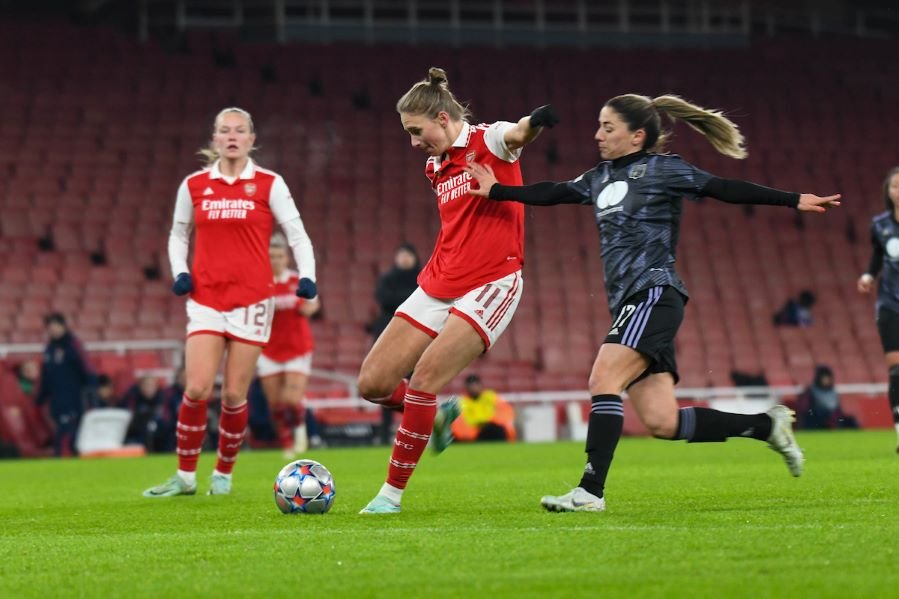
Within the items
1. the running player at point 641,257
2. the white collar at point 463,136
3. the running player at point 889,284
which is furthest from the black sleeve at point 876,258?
the white collar at point 463,136

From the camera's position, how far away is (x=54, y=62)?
88.7ft

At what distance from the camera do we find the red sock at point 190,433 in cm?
887

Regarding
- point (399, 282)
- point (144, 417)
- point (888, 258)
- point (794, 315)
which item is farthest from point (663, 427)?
point (794, 315)

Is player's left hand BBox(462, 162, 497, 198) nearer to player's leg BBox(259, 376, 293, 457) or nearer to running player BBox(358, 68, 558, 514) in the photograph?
running player BBox(358, 68, 558, 514)

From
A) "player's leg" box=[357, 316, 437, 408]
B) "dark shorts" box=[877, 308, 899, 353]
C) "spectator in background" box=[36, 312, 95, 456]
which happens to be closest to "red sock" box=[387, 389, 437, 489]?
"player's leg" box=[357, 316, 437, 408]

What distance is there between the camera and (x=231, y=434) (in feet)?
29.3

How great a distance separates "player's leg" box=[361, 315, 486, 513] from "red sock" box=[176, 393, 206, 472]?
7.33 ft

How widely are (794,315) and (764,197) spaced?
18935 mm

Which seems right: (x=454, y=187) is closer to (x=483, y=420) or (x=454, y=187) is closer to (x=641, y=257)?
(x=641, y=257)

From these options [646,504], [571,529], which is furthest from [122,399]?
[571,529]

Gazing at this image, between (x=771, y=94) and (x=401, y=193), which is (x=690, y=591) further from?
(x=771, y=94)

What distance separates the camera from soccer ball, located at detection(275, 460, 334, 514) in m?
7.04

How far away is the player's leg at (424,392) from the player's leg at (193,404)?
2027 millimetres

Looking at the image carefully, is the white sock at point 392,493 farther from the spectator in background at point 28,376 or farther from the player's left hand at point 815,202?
the spectator in background at point 28,376
